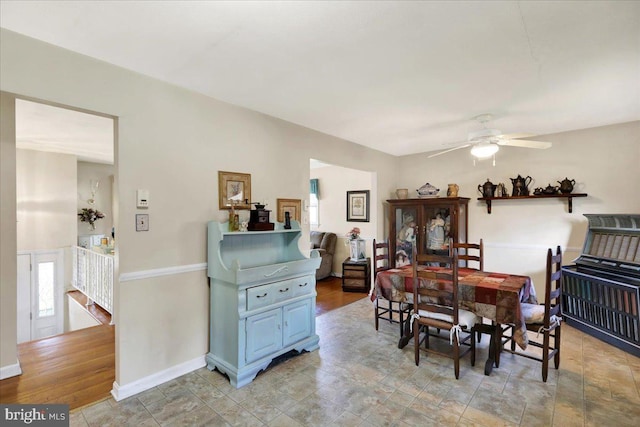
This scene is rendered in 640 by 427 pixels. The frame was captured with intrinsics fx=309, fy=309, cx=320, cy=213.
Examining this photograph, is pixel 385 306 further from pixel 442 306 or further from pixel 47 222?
pixel 47 222

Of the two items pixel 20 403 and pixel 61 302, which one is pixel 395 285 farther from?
pixel 61 302

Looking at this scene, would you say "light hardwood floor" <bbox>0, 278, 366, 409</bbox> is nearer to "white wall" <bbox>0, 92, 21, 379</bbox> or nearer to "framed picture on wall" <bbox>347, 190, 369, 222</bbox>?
"white wall" <bbox>0, 92, 21, 379</bbox>

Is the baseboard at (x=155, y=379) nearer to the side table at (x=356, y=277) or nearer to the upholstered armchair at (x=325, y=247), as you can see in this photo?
the side table at (x=356, y=277)

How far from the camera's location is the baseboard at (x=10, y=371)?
96.5 inches

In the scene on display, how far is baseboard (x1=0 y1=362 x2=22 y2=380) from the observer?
2451 millimetres

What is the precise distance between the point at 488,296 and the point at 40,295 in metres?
6.00

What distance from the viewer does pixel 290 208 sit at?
3.47 meters

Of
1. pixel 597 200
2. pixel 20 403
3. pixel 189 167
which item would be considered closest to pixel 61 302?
pixel 20 403

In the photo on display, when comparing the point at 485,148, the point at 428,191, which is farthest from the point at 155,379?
the point at 428,191

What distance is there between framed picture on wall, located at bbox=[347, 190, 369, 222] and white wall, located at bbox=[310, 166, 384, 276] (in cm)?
8

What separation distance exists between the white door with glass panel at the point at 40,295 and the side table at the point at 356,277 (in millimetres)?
4560

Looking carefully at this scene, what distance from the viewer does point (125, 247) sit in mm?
A: 2256

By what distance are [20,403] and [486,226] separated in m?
5.33

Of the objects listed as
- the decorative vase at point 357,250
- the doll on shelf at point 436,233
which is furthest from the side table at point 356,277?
the doll on shelf at point 436,233
